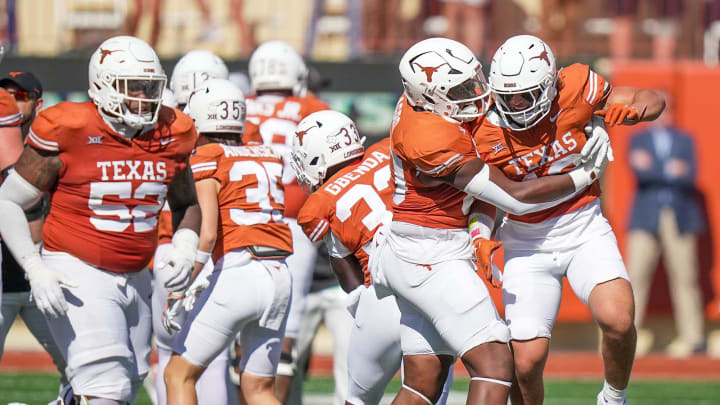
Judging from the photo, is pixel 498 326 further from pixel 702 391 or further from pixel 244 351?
pixel 702 391

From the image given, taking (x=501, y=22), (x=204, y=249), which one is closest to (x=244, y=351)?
(x=204, y=249)

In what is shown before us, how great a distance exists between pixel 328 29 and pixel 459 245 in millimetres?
6481

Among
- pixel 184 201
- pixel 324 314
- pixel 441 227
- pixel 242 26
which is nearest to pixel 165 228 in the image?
pixel 184 201

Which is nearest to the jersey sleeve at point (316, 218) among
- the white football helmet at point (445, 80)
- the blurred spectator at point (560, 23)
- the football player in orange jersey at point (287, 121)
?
the white football helmet at point (445, 80)

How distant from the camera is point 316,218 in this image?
5.21 metres

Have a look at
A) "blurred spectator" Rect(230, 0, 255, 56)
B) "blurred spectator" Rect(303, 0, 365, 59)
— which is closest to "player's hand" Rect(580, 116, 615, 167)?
"blurred spectator" Rect(303, 0, 365, 59)

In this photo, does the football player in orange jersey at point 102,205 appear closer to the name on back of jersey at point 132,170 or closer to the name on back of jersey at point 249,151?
the name on back of jersey at point 132,170

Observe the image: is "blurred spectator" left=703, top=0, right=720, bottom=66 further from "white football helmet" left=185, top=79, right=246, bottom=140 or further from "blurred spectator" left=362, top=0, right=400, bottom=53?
"white football helmet" left=185, top=79, right=246, bottom=140

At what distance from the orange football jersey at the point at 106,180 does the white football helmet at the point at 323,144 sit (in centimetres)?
53

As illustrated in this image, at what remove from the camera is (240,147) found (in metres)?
5.73

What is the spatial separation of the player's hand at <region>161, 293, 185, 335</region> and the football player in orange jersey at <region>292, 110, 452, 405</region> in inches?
26.4

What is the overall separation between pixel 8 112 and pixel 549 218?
2620mm

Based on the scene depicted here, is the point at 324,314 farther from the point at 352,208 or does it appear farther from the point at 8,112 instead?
the point at 8,112

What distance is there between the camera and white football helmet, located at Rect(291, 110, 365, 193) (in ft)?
17.7
